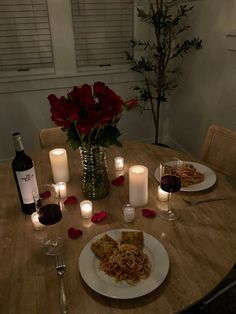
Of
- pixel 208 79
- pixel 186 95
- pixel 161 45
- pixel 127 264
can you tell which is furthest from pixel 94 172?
pixel 186 95

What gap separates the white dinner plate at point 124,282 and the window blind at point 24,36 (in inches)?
86.8

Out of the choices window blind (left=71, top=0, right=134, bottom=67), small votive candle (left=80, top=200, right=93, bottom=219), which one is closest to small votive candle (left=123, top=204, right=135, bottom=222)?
small votive candle (left=80, top=200, right=93, bottom=219)

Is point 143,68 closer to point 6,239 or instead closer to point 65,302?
point 6,239

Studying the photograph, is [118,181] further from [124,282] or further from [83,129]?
[124,282]

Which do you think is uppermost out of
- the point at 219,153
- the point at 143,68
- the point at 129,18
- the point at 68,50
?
the point at 129,18

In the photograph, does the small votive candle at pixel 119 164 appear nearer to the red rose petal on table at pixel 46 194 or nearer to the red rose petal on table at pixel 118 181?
the red rose petal on table at pixel 118 181

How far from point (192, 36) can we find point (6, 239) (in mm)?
2429

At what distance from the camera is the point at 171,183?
998mm

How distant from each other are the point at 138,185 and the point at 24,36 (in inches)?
82.5

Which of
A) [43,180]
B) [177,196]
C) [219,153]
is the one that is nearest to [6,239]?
[43,180]

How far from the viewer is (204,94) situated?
8.34 feet

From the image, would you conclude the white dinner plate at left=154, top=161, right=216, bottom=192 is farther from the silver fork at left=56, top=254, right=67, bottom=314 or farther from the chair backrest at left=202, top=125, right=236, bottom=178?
the silver fork at left=56, top=254, right=67, bottom=314

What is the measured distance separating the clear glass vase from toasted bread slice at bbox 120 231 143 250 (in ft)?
0.96

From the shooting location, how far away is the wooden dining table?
711mm
